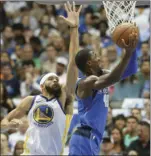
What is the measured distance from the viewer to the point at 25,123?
12.6 meters

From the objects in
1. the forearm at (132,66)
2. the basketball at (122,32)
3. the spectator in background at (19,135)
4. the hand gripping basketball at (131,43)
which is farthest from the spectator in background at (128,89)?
the hand gripping basketball at (131,43)

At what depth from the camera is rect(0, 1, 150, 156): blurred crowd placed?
12297 millimetres

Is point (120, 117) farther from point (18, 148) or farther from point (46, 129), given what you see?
point (46, 129)

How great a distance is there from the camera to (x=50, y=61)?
47.6 feet

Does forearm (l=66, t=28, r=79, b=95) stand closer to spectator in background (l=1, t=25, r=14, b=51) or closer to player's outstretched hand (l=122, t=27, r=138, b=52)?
player's outstretched hand (l=122, t=27, r=138, b=52)

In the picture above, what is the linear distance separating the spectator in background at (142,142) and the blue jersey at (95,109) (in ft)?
12.0

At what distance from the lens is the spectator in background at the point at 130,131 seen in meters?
12.3

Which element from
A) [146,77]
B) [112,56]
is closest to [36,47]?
[112,56]

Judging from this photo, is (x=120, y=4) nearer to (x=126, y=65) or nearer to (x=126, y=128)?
(x=126, y=65)

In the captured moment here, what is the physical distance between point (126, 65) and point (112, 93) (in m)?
6.33

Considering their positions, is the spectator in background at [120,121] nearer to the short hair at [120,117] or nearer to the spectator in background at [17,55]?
the short hair at [120,117]

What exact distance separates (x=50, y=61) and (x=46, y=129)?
4813 millimetres

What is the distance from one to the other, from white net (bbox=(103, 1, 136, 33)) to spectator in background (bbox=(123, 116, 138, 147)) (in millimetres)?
4245

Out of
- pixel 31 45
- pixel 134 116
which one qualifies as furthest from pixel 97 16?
pixel 134 116
